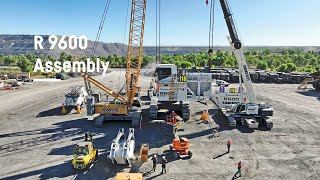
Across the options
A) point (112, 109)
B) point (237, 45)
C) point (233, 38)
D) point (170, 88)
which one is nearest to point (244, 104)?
point (237, 45)

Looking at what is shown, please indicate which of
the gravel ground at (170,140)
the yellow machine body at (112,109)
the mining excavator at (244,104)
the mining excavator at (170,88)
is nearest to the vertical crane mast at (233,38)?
the mining excavator at (244,104)

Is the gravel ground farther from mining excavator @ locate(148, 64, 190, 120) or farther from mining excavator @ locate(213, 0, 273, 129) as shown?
mining excavator @ locate(148, 64, 190, 120)

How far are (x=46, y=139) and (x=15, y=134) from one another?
368 centimetres

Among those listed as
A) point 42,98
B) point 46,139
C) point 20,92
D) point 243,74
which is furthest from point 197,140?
point 20,92

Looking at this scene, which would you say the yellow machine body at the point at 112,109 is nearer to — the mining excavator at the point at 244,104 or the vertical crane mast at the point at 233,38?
the mining excavator at the point at 244,104

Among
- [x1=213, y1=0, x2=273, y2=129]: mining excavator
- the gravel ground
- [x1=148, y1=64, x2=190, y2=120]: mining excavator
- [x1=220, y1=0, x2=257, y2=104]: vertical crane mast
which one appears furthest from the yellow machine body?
[x1=220, y1=0, x2=257, y2=104]: vertical crane mast

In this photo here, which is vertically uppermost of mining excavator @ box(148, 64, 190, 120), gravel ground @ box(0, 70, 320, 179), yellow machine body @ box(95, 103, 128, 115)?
mining excavator @ box(148, 64, 190, 120)

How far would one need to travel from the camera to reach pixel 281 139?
2616 centimetres

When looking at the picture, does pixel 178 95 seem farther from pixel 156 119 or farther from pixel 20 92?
pixel 20 92

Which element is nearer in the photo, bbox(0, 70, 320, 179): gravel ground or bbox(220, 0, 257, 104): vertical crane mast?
bbox(0, 70, 320, 179): gravel ground

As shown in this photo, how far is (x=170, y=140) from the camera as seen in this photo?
25.7m

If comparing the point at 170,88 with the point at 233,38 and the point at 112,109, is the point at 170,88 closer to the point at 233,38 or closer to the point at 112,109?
the point at 112,109

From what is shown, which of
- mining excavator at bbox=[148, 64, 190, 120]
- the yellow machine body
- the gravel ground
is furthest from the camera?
mining excavator at bbox=[148, 64, 190, 120]

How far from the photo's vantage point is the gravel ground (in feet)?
64.2
